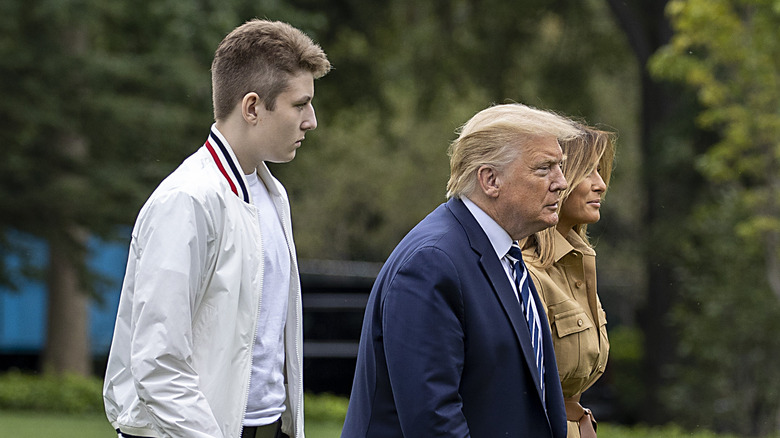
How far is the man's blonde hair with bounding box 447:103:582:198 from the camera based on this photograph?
2.93m

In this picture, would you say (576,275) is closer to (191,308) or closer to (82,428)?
(191,308)

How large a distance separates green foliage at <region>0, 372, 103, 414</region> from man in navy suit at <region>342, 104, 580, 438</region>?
38.9ft

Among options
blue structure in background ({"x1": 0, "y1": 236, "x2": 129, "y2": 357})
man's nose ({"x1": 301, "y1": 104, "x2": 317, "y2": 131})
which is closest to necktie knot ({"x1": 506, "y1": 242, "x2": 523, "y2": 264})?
man's nose ({"x1": 301, "y1": 104, "x2": 317, "y2": 131})

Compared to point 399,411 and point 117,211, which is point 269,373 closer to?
point 399,411

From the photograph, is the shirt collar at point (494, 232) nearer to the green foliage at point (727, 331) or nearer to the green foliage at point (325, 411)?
the green foliage at point (727, 331)

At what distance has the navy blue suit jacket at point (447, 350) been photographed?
2662 mm

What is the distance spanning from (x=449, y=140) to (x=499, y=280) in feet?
39.8

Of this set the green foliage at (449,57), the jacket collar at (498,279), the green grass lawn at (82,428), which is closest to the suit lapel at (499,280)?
the jacket collar at (498,279)

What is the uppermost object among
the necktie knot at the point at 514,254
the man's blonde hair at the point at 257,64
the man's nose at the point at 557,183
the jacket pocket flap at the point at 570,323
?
the man's blonde hair at the point at 257,64

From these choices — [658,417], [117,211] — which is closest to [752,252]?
[658,417]

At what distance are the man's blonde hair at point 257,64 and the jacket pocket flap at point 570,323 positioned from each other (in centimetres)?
117

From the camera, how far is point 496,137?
2.94 m

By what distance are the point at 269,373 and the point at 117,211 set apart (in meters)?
11.6

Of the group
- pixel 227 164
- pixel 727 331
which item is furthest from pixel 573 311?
pixel 727 331
